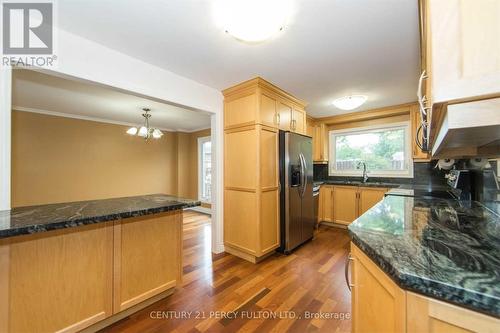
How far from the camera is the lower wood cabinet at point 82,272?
1222mm

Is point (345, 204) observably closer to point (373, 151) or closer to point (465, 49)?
point (373, 151)

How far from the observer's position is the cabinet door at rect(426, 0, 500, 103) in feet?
1.69

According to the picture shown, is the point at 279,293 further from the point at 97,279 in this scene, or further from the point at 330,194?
the point at 330,194

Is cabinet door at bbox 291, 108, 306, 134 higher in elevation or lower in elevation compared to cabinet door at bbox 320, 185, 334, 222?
higher

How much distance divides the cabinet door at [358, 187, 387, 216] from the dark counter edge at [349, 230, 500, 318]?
3484 millimetres

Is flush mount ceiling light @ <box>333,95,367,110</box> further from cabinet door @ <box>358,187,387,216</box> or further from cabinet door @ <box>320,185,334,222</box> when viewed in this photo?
cabinet door @ <box>320,185,334,222</box>

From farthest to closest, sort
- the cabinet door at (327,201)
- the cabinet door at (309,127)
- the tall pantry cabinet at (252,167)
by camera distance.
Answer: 1. the cabinet door at (309,127)
2. the cabinet door at (327,201)
3. the tall pantry cabinet at (252,167)

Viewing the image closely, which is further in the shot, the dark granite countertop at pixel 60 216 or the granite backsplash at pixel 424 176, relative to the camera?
the granite backsplash at pixel 424 176

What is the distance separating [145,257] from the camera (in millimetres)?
1746

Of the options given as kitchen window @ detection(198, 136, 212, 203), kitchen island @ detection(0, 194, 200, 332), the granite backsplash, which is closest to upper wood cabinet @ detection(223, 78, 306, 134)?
kitchen island @ detection(0, 194, 200, 332)

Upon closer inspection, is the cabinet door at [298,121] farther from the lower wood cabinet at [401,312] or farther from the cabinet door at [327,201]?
the lower wood cabinet at [401,312]

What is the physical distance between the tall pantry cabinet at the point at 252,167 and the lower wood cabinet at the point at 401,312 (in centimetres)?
174

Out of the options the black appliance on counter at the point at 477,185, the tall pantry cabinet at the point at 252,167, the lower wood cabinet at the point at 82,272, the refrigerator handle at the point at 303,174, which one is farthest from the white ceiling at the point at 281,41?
the lower wood cabinet at the point at 82,272

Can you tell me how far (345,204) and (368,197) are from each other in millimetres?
435
